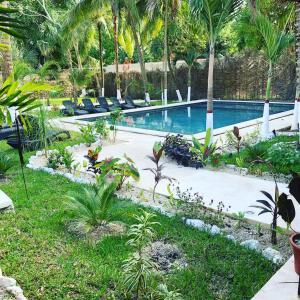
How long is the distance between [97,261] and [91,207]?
2.81ft

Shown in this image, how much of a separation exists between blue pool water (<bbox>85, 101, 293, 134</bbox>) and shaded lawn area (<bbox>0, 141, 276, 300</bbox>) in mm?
9075

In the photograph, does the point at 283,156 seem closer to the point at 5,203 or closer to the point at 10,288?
the point at 5,203

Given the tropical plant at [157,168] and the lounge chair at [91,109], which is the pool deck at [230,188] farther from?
the lounge chair at [91,109]

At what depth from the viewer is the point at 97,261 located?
134 inches

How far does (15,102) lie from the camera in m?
1.91

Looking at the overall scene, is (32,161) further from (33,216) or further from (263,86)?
(263,86)

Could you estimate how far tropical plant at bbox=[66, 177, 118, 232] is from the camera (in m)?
4.08

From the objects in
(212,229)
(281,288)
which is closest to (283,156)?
(212,229)

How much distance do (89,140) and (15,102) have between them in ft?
23.5

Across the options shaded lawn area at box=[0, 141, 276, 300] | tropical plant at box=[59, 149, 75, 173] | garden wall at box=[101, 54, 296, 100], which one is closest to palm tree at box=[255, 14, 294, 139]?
tropical plant at box=[59, 149, 75, 173]

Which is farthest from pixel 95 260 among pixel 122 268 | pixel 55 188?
pixel 55 188

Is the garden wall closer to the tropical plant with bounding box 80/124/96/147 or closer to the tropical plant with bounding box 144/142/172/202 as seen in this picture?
the tropical plant with bounding box 80/124/96/147

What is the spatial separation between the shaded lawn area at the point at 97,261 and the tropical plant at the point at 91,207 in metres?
0.14

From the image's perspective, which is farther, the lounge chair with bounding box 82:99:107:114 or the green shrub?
the lounge chair with bounding box 82:99:107:114
